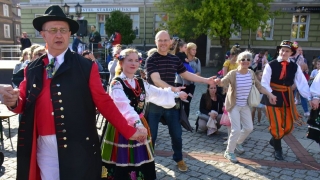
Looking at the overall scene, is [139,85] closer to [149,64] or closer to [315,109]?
[149,64]

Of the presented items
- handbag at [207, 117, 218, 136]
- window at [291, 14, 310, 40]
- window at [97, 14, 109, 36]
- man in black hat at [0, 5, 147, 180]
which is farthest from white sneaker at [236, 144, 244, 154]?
window at [97, 14, 109, 36]

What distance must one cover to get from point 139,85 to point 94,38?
13.8 m

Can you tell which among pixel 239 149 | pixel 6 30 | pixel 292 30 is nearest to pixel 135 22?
pixel 292 30

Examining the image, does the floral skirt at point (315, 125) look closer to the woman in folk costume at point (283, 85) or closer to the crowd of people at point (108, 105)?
the crowd of people at point (108, 105)

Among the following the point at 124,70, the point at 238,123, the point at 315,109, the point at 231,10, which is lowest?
the point at 238,123

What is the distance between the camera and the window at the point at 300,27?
70.1 ft

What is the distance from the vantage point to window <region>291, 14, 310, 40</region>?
2135 cm

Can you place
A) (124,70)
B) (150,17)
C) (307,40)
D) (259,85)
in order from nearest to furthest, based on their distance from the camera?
(124,70), (259,85), (307,40), (150,17)

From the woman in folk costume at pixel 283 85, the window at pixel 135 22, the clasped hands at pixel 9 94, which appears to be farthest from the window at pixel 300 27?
the clasped hands at pixel 9 94

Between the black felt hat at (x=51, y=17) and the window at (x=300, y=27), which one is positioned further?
the window at (x=300, y=27)

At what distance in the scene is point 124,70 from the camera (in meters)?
3.34

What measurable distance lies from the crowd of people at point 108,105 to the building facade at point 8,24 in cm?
3999

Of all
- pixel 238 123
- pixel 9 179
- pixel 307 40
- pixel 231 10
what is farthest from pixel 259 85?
pixel 307 40

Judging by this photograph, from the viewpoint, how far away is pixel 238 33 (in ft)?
68.9
